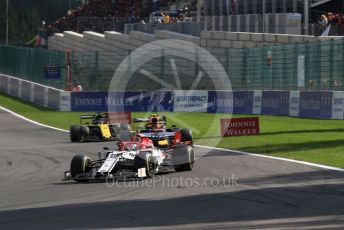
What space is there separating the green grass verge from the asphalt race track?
58.6 inches

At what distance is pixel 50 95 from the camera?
44.0m

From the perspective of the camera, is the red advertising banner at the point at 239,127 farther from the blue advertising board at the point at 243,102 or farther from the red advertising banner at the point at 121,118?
the blue advertising board at the point at 243,102

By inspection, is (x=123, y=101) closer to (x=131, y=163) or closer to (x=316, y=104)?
(x=316, y=104)

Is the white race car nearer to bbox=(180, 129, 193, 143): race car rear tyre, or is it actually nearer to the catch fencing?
bbox=(180, 129, 193, 143): race car rear tyre

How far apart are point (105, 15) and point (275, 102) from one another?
3431 centimetres

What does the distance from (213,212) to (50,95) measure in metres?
33.8

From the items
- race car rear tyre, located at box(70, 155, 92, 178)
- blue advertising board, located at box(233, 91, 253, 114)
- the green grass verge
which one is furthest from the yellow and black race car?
blue advertising board, located at box(233, 91, 253, 114)

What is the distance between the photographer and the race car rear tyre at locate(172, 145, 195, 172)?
16.1 metres

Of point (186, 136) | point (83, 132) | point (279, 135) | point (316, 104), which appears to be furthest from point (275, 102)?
point (186, 136)

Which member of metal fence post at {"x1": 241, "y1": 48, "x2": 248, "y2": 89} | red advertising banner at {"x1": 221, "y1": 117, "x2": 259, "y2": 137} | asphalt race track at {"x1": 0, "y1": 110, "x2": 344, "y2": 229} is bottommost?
asphalt race track at {"x1": 0, "y1": 110, "x2": 344, "y2": 229}

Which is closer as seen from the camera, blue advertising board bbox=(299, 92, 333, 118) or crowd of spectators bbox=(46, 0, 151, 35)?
blue advertising board bbox=(299, 92, 333, 118)

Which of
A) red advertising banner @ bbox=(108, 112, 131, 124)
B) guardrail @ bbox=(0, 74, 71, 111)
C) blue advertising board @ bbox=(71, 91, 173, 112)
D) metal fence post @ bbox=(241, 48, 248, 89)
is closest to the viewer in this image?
red advertising banner @ bbox=(108, 112, 131, 124)

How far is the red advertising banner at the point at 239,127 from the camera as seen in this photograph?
24438 mm

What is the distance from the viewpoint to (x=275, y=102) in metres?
34.8
